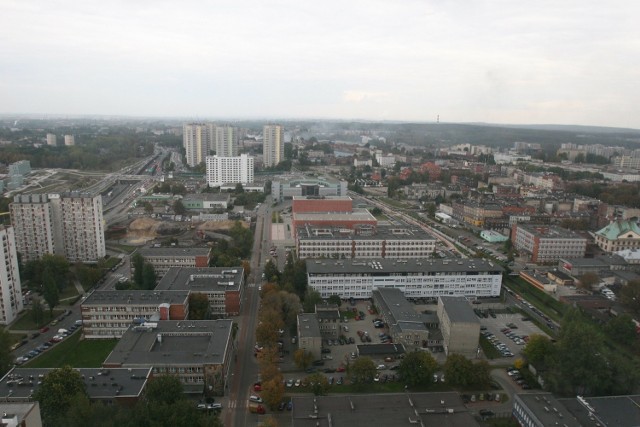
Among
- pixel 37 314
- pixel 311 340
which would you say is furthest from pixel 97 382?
pixel 37 314

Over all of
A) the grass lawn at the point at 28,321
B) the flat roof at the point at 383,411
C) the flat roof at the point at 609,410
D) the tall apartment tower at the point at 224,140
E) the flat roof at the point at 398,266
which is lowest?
the grass lawn at the point at 28,321

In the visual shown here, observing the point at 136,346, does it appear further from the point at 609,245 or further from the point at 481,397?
the point at 609,245

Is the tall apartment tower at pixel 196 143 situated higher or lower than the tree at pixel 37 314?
higher

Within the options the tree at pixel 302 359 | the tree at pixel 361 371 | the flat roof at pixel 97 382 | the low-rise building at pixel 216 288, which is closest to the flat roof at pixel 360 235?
the low-rise building at pixel 216 288

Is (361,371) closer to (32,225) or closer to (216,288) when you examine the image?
(216,288)

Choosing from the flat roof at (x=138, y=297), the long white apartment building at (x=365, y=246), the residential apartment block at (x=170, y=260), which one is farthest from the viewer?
the long white apartment building at (x=365, y=246)

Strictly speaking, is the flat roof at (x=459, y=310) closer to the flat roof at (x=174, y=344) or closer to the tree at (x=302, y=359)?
the tree at (x=302, y=359)
